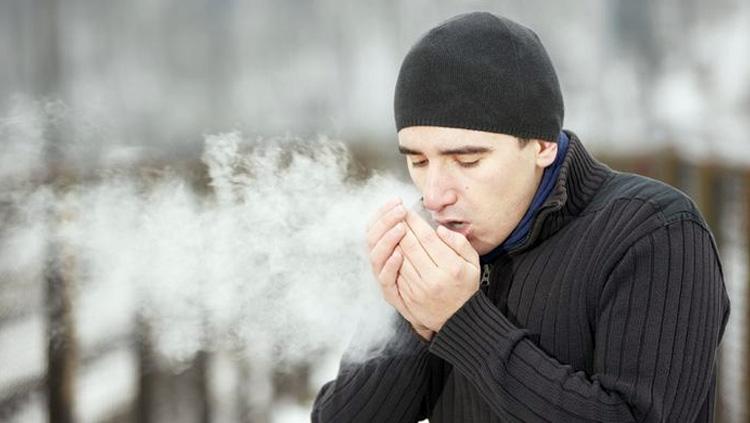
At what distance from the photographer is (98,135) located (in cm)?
266

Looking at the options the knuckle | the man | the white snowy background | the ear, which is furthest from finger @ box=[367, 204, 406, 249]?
the white snowy background

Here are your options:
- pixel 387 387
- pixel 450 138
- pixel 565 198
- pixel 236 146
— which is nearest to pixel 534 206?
pixel 565 198

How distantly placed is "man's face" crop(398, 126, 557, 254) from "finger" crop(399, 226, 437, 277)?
7 cm

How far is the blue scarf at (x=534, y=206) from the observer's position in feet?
3.65

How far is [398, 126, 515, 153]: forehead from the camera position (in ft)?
3.49

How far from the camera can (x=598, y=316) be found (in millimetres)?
1005

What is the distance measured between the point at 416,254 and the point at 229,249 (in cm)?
92

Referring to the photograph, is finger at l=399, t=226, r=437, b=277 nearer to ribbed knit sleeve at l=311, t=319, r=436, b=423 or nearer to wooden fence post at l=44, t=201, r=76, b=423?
ribbed knit sleeve at l=311, t=319, r=436, b=423

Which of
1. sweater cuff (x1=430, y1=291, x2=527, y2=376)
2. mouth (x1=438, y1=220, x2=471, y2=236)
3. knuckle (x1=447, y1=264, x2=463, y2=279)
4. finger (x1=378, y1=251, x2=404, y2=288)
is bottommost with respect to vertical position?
sweater cuff (x1=430, y1=291, x2=527, y2=376)

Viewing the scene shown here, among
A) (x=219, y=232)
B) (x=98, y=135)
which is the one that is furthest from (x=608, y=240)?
(x=98, y=135)

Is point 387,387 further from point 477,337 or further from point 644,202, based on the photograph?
point 644,202

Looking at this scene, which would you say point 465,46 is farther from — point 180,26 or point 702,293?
point 180,26

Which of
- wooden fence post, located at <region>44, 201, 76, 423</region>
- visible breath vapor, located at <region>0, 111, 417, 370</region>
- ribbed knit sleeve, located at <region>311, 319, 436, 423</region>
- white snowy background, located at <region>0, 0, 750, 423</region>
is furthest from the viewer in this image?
wooden fence post, located at <region>44, 201, 76, 423</region>

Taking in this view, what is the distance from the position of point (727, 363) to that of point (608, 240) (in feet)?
7.10
